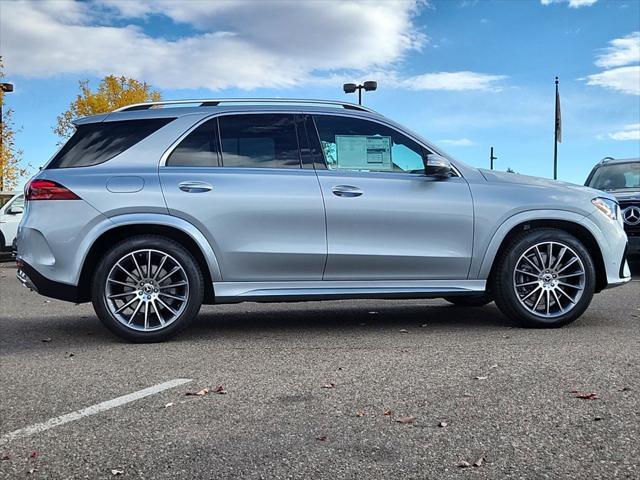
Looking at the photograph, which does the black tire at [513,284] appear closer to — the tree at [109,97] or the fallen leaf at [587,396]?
the fallen leaf at [587,396]

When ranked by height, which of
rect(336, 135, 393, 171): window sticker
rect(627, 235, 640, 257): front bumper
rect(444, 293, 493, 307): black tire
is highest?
rect(336, 135, 393, 171): window sticker

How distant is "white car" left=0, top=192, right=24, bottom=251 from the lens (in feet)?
54.7

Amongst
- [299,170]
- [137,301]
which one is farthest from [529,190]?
[137,301]

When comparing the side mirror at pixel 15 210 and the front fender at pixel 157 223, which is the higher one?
the front fender at pixel 157 223

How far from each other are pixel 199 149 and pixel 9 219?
13.0m

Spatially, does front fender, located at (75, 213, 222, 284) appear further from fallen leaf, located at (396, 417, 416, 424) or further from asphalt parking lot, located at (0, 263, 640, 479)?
fallen leaf, located at (396, 417, 416, 424)

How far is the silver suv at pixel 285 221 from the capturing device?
533cm

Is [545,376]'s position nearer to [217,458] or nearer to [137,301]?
[217,458]

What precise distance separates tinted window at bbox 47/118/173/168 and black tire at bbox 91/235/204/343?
29.1 inches

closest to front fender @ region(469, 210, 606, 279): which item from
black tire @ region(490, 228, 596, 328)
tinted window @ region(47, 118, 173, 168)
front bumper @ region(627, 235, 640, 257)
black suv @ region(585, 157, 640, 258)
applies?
black tire @ region(490, 228, 596, 328)

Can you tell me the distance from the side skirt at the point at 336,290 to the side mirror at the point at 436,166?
90 cm

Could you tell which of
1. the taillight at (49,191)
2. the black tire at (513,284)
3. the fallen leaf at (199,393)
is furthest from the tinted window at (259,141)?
the fallen leaf at (199,393)

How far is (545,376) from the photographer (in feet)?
13.5

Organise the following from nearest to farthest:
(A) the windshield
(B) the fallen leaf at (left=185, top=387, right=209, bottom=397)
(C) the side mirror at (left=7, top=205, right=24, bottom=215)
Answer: (B) the fallen leaf at (left=185, top=387, right=209, bottom=397) → (A) the windshield → (C) the side mirror at (left=7, top=205, right=24, bottom=215)
